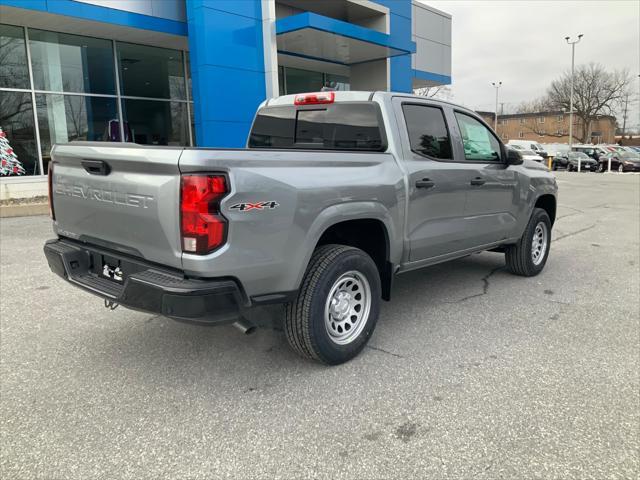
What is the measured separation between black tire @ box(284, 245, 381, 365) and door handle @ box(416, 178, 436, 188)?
2.88ft

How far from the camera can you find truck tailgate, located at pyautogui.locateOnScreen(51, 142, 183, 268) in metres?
2.82

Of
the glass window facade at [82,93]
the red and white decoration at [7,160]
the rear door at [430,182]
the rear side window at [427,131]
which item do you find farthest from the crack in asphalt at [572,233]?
the red and white decoration at [7,160]

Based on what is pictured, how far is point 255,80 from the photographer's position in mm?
14328

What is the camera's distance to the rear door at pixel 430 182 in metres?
4.16

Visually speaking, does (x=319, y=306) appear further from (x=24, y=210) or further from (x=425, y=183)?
→ (x=24, y=210)

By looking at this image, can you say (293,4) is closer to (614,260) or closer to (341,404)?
(614,260)

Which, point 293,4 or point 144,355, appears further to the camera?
point 293,4

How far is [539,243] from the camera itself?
6312 millimetres

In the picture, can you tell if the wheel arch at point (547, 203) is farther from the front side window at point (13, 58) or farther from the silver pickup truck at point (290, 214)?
the front side window at point (13, 58)

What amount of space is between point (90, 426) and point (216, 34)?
1241cm

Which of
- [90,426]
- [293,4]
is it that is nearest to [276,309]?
[90,426]

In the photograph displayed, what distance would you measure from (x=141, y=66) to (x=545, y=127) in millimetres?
85915

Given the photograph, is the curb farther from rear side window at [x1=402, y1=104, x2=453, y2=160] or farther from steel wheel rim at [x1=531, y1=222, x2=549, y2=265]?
steel wheel rim at [x1=531, y1=222, x2=549, y2=265]

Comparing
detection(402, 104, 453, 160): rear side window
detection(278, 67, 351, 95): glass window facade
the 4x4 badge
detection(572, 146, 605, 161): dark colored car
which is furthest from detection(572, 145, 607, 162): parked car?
the 4x4 badge
